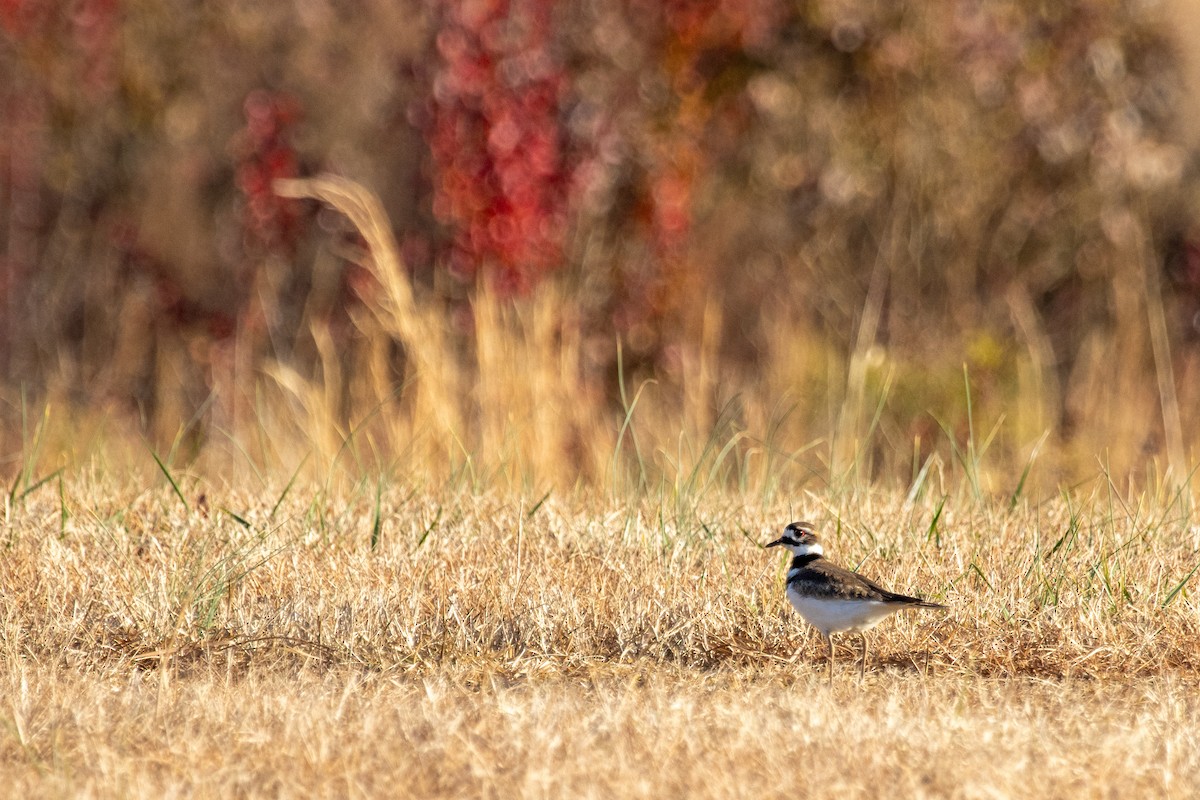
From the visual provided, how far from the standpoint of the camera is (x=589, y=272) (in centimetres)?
930

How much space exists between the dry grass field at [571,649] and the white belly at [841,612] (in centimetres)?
14

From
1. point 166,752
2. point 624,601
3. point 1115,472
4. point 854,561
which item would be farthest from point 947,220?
point 166,752

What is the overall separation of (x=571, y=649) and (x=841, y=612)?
28.3 inches

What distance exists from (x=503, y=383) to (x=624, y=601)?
2550 millimetres

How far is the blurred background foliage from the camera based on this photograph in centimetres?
832

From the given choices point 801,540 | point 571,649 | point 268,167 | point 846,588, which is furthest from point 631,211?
point 846,588

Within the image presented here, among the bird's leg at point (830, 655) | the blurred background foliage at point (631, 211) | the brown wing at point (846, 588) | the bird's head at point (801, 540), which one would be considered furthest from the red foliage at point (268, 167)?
the brown wing at point (846, 588)

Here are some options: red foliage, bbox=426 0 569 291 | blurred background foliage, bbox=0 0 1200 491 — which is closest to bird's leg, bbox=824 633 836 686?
blurred background foliage, bbox=0 0 1200 491

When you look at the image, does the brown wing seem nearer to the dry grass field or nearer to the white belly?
the white belly

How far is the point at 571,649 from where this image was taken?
425 centimetres

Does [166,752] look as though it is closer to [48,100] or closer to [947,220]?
[947,220]

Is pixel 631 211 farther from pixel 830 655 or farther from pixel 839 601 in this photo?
pixel 839 601

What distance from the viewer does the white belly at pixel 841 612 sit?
3.99 m

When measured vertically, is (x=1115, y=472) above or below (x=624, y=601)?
above
